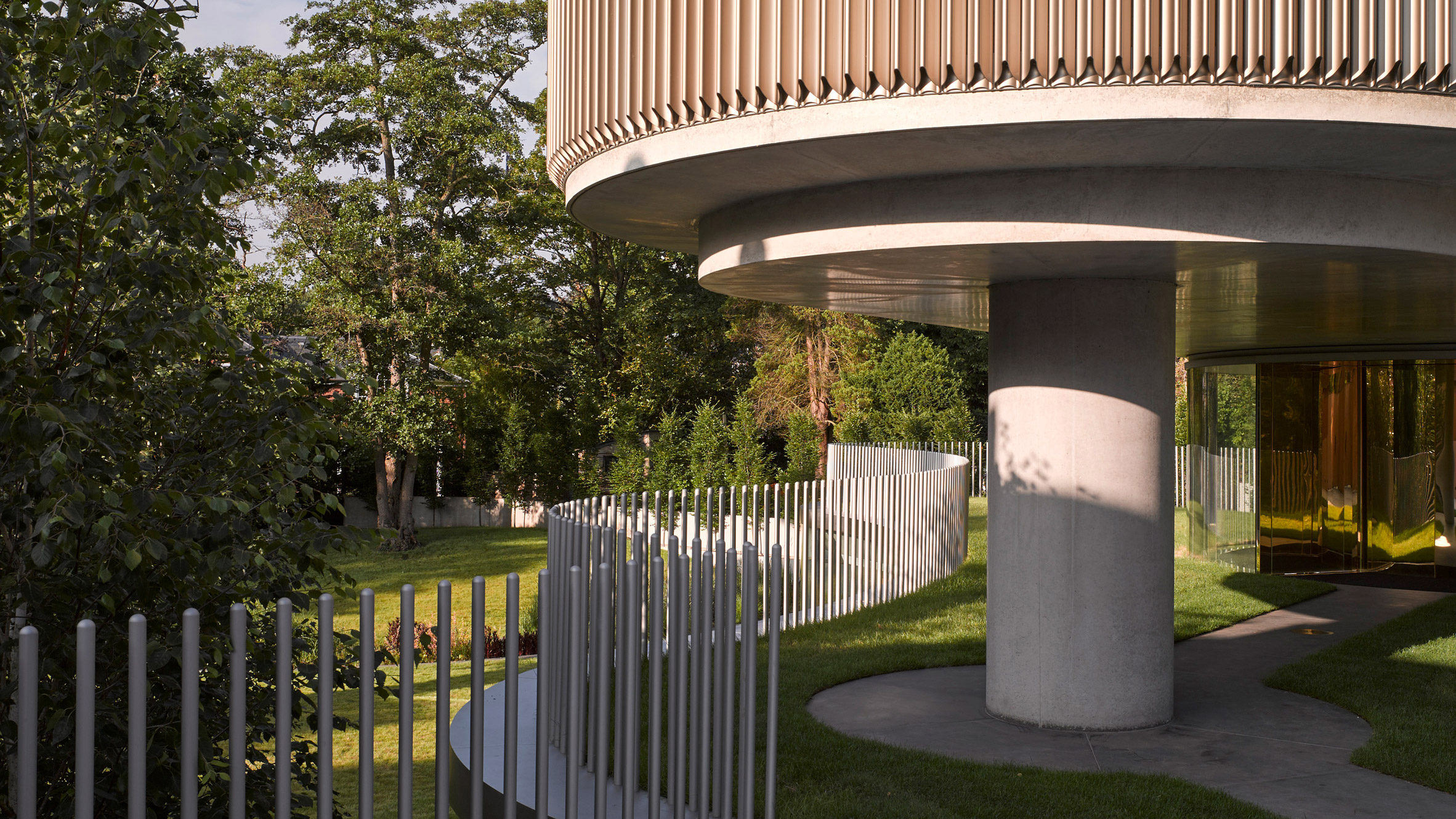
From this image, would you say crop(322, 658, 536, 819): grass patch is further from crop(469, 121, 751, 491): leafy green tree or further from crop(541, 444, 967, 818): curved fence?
crop(469, 121, 751, 491): leafy green tree

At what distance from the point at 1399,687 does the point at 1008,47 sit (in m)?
6.53

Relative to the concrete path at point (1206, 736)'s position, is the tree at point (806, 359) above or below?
above

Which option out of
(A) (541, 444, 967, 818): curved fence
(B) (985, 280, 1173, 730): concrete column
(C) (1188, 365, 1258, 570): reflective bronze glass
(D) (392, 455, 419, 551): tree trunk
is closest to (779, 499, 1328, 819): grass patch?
(A) (541, 444, 967, 818): curved fence

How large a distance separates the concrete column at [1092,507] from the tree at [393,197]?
2141 centimetres

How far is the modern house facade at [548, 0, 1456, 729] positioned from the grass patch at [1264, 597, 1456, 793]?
4.73ft

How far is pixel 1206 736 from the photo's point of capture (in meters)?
7.82

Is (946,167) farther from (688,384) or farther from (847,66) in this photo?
(688,384)

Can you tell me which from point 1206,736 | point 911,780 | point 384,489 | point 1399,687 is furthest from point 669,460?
point 911,780

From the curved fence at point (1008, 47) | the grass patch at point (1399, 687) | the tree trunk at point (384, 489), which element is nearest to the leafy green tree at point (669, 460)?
the tree trunk at point (384, 489)

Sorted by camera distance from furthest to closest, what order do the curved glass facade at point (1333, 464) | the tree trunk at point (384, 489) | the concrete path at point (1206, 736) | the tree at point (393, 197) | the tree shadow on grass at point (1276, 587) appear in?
the tree trunk at point (384, 489), the tree at point (393, 197), the curved glass facade at point (1333, 464), the tree shadow on grass at point (1276, 587), the concrete path at point (1206, 736)

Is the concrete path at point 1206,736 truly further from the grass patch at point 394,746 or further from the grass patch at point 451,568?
the grass patch at point 451,568

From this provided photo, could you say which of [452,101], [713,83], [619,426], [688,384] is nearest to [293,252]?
[452,101]

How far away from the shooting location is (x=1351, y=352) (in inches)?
596

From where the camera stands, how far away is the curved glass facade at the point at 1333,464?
50.6ft
